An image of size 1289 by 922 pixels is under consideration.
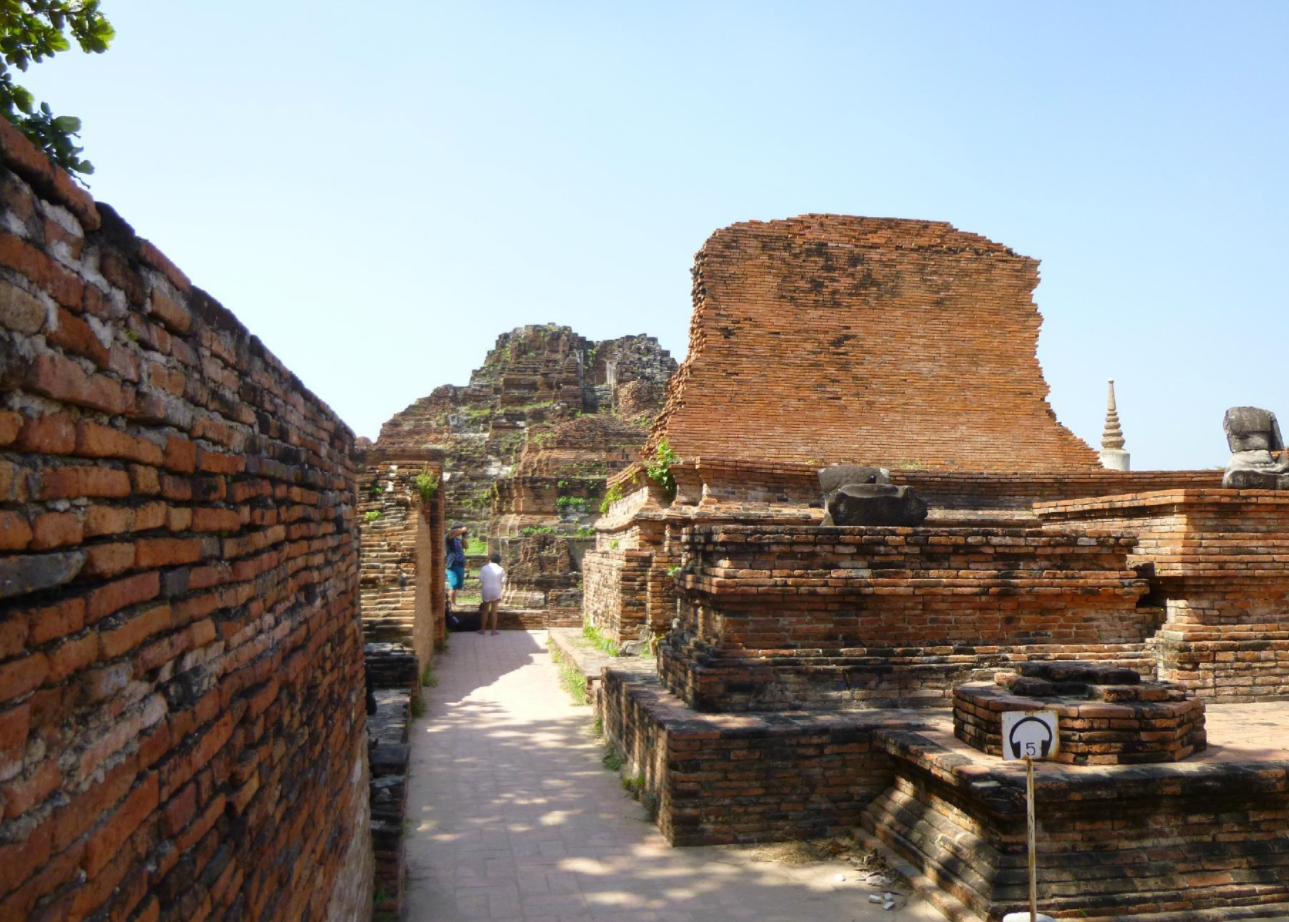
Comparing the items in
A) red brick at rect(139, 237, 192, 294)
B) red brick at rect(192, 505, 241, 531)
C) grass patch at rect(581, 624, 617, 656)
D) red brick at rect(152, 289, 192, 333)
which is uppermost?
red brick at rect(139, 237, 192, 294)

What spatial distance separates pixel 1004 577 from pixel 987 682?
69cm

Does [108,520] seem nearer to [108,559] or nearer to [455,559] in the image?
[108,559]

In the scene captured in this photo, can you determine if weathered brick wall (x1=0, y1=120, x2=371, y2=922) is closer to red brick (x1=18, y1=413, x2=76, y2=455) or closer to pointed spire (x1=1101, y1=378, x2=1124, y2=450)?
red brick (x1=18, y1=413, x2=76, y2=455)

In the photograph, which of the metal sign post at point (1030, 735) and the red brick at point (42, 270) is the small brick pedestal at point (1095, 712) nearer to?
the metal sign post at point (1030, 735)

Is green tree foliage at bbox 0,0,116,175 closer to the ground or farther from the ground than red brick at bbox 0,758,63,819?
farther from the ground

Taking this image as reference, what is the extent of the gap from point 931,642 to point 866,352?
6500 millimetres

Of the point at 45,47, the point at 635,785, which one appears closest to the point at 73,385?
the point at 45,47

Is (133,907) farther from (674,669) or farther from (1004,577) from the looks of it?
(1004,577)

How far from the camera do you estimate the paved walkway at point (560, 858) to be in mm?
4547

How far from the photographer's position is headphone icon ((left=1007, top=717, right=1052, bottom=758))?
3.80 meters

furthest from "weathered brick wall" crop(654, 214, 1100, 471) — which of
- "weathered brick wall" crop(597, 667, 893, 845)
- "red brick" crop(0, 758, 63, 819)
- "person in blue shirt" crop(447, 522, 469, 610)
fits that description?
"red brick" crop(0, 758, 63, 819)

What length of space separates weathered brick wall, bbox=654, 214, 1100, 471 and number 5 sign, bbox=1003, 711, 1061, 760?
755cm

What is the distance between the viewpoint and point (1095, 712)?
466cm

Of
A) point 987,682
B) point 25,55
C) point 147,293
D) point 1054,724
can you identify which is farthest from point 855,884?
point 25,55
